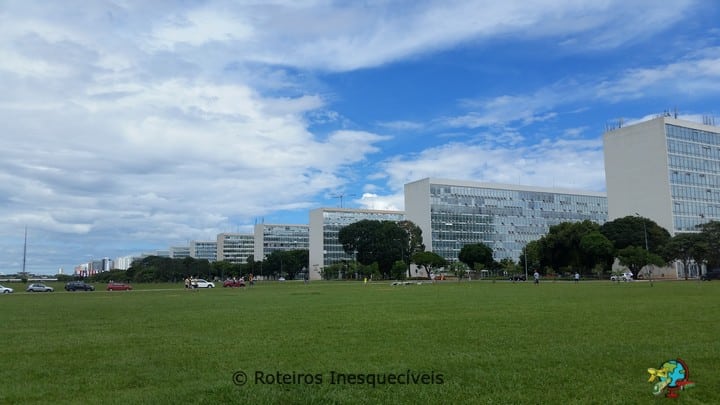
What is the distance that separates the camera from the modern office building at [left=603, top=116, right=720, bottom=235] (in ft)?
356

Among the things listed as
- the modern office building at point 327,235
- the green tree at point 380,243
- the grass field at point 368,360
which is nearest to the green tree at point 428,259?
the green tree at point 380,243

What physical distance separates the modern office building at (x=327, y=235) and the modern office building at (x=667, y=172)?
8005cm

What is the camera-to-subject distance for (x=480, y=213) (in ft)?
503

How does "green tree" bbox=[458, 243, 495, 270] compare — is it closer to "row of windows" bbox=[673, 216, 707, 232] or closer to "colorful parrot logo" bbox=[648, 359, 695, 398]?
"row of windows" bbox=[673, 216, 707, 232]

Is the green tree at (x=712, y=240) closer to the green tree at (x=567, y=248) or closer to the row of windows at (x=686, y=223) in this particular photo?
the green tree at (x=567, y=248)

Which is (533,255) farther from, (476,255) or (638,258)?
(638,258)

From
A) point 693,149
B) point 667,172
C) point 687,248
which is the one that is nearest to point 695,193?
point 693,149

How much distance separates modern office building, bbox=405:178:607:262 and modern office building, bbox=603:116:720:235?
38282mm

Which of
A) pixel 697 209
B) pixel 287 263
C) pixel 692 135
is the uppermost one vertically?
pixel 692 135

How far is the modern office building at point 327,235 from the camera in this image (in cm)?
17875

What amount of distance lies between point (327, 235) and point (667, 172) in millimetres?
102658

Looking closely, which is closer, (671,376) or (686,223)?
(671,376)

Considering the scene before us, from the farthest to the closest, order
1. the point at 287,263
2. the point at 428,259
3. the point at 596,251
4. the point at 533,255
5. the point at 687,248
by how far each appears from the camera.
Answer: the point at 287,263 → the point at 428,259 → the point at 533,255 → the point at 596,251 → the point at 687,248

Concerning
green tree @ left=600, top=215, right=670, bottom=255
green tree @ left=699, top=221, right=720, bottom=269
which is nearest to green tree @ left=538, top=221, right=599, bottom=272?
green tree @ left=600, top=215, right=670, bottom=255
